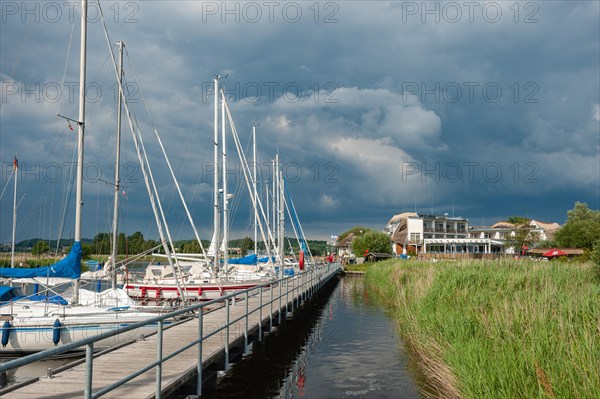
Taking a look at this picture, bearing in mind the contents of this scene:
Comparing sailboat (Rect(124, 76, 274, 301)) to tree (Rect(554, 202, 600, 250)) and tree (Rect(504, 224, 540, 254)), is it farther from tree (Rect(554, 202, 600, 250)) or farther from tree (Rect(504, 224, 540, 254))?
tree (Rect(504, 224, 540, 254))

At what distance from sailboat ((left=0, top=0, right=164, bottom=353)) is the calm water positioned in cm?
373

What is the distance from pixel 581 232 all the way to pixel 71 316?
7943cm

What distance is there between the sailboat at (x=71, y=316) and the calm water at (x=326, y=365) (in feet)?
12.2

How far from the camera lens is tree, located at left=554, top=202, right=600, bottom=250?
246 feet

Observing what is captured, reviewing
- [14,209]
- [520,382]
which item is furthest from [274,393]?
[14,209]

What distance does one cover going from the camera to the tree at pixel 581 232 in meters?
75.0

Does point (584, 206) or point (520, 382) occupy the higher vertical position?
point (584, 206)

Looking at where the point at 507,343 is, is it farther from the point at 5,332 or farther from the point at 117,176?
the point at 117,176

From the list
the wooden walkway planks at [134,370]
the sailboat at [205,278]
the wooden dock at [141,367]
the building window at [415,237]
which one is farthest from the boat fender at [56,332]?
the building window at [415,237]

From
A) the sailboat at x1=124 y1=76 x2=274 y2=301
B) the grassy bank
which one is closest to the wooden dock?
the grassy bank

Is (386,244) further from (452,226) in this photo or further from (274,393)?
(274,393)

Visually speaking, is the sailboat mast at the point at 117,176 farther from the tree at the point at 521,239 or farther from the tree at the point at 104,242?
the tree at the point at 521,239

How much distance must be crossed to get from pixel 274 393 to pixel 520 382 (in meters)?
7.04

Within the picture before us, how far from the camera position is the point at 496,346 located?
9781mm
